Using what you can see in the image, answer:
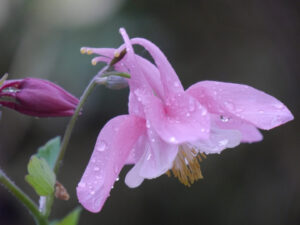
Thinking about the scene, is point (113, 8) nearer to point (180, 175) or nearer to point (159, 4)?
point (159, 4)

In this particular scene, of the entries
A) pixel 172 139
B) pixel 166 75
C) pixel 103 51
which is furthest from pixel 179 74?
pixel 172 139

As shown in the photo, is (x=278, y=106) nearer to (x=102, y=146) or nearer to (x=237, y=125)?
(x=237, y=125)

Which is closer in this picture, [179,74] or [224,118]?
[224,118]

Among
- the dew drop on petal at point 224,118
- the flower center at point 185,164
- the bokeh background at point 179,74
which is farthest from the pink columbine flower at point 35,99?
the bokeh background at point 179,74

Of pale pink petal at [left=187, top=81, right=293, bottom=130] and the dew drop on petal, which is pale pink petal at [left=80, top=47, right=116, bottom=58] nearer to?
pale pink petal at [left=187, top=81, right=293, bottom=130]

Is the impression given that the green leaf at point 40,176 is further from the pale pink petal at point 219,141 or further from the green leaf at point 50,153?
the pale pink petal at point 219,141

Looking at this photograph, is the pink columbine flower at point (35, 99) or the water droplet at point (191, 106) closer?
the water droplet at point (191, 106)

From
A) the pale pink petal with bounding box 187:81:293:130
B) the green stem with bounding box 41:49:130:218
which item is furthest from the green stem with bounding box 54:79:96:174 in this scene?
the pale pink petal with bounding box 187:81:293:130
